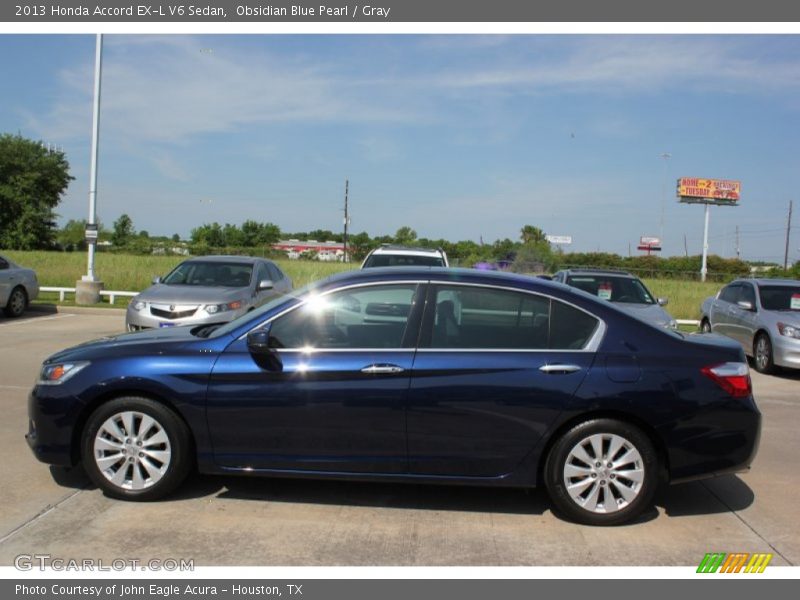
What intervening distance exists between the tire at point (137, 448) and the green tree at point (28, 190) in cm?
Answer: 6153

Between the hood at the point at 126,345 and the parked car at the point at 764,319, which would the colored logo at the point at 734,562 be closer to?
the hood at the point at 126,345

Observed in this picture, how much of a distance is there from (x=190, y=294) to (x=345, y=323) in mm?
6667

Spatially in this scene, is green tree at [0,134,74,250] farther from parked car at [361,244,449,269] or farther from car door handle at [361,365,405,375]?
car door handle at [361,365,405,375]

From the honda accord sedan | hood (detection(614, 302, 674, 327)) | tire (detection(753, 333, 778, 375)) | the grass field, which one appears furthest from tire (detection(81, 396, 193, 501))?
the grass field

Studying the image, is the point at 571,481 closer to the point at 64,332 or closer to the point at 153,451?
the point at 153,451

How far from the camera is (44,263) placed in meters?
31.9

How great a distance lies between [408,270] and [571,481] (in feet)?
5.89

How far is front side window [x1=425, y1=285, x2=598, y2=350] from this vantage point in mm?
4551

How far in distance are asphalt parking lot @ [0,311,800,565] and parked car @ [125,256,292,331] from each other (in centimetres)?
464

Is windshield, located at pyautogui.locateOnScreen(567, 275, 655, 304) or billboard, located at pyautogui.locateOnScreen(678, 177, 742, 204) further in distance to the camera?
billboard, located at pyautogui.locateOnScreen(678, 177, 742, 204)

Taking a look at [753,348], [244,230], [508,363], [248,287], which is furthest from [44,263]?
[244,230]

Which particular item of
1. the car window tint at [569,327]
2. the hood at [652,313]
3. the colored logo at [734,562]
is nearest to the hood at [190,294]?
the hood at [652,313]

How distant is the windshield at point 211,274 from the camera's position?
11.7m

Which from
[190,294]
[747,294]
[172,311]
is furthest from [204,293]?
[747,294]
